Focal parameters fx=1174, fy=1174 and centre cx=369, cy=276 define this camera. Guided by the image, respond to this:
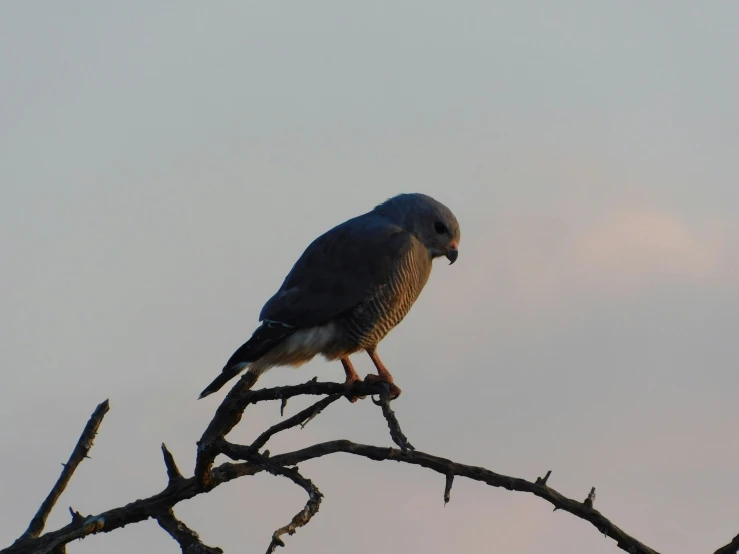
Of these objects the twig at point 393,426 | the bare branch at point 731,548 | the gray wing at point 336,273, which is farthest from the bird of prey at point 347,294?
the bare branch at point 731,548

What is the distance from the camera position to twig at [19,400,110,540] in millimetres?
6060

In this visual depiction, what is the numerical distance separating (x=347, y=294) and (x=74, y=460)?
11.1ft

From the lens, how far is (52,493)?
6.11 m

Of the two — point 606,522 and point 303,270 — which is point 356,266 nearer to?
point 303,270

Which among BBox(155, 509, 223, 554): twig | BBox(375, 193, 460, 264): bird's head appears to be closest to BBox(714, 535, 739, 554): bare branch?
BBox(155, 509, 223, 554): twig

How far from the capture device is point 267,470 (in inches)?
211

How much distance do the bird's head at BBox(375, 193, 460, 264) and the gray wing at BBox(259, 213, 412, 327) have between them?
0.24 m

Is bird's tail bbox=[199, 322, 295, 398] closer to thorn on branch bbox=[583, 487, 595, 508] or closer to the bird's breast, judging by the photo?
the bird's breast

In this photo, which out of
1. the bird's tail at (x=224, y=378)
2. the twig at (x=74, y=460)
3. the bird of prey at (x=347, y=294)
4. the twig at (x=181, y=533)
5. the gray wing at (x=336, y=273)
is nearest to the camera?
the twig at (x=181, y=533)

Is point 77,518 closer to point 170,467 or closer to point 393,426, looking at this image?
point 170,467

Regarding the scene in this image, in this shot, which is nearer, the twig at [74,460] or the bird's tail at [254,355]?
the twig at [74,460]

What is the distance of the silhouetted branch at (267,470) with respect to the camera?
503 centimetres

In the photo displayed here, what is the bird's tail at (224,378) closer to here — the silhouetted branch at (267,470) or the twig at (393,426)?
the silhouetted branch at (267,470)

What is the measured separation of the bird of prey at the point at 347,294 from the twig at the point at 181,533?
2.58 m
